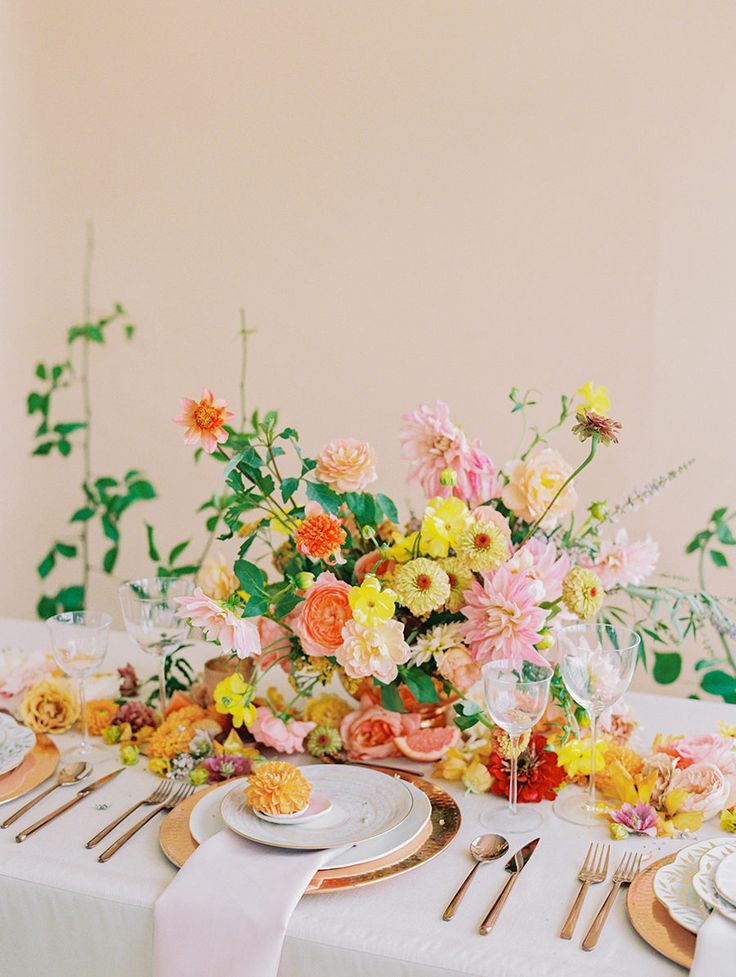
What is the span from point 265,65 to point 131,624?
2.05m

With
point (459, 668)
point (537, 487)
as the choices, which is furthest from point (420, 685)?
point (537, 487)

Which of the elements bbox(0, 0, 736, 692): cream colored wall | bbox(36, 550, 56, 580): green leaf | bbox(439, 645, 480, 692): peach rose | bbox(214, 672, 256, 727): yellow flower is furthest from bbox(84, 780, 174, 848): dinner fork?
bbox(36, 550, 56, 580): green leaf

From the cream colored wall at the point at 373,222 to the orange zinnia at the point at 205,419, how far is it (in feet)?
5.23

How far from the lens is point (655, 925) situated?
2.92 feet

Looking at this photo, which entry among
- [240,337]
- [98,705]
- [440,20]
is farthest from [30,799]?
[440,20]

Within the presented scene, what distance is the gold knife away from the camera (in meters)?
1.08

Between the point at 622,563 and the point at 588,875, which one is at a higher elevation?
the point at 622,563

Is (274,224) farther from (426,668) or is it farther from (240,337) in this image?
(426,668)

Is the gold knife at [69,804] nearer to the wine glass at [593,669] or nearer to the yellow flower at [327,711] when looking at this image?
the yellow flower at [327,711]

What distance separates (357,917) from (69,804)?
41cm

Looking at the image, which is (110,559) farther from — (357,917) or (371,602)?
(357,917)

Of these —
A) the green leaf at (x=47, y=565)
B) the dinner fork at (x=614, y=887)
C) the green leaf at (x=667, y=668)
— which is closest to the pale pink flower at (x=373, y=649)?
the dinner fork at (x=614, y=887)

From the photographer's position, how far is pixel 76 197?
3111 mm

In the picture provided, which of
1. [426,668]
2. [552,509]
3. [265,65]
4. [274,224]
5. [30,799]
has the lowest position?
[30,799]
